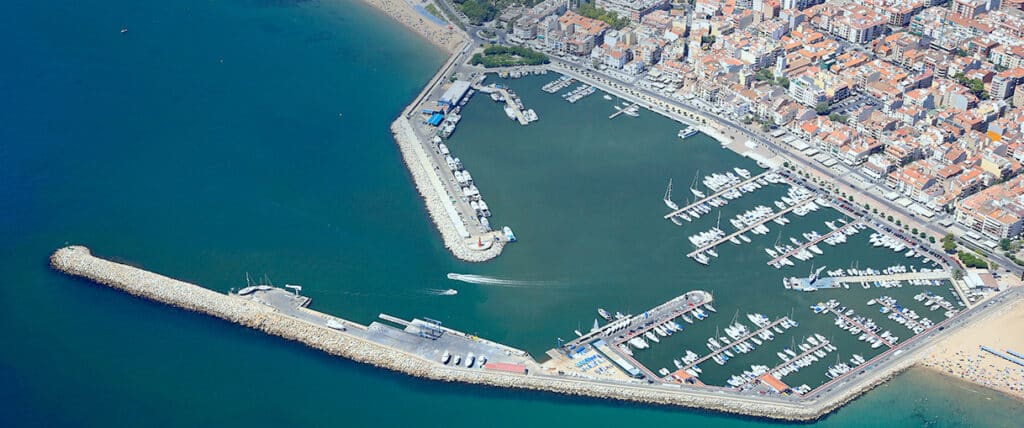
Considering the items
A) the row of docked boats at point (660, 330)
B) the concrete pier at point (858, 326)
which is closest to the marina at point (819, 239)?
the concrete pier at point (858, 326)

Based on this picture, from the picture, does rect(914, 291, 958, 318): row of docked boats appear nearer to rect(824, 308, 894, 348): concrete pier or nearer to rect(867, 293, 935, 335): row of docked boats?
rect(867, 293, 935, 335): row of docked boats

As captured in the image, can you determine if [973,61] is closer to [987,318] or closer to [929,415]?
[987,318]

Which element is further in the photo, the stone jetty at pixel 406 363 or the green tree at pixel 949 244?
the green tree at pixel 949 244

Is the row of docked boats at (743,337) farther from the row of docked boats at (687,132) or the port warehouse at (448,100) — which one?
the port warehouse at (448,100)

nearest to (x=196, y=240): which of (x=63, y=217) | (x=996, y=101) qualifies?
(x=63, y=217)

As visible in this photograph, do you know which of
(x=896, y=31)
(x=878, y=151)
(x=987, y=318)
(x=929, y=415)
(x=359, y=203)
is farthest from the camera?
(x=896, y=31)

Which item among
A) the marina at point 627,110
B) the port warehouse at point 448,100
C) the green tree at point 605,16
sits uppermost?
the green tree at point 605,16

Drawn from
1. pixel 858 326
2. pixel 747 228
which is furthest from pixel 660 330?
pixel 747 228

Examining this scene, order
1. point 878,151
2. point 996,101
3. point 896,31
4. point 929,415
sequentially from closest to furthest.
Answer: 1. point 929,415
2. point 878,151
3. point 996,101
4. point 896,31
